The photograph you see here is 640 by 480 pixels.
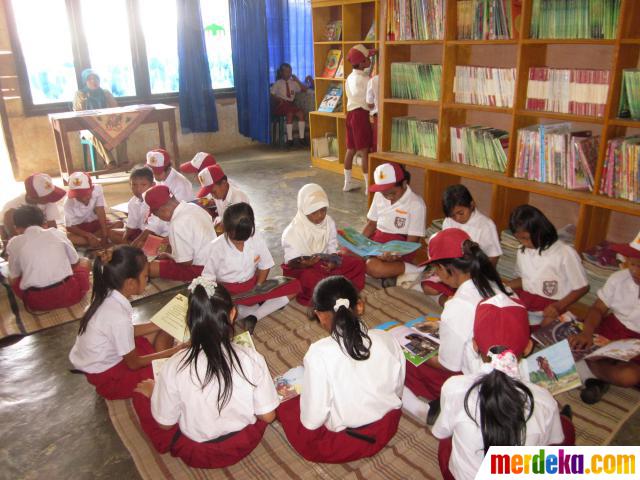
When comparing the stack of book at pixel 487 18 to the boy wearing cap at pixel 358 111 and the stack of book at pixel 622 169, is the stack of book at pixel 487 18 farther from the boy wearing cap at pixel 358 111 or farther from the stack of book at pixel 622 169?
the boy wearing cap at pixel 358 111

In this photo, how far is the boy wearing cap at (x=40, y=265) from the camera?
3146 millimetres

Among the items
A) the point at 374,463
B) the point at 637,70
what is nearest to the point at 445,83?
the point at 637,70

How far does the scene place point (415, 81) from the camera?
398 cm

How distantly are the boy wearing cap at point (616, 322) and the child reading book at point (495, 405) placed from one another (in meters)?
0.63

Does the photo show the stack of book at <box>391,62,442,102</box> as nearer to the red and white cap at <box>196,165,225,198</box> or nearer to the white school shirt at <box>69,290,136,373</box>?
the red and white cap at <box>196,165,225,198</box>

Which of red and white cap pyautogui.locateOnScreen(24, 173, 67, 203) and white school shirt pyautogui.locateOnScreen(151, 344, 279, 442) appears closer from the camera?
white school shirt pyautogui.locateOnScreen(151, 344, 279, 442)

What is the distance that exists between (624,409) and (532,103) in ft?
6.25

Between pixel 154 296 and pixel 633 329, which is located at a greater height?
pixel 633 329

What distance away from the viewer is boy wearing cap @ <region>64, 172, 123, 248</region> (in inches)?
166

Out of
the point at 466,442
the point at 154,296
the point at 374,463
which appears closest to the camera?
the point at 466,442

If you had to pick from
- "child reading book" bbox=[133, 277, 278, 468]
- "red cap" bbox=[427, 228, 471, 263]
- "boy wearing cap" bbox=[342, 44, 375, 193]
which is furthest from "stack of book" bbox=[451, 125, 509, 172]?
"child reading book" bbox=[133, 277, 278, 468]

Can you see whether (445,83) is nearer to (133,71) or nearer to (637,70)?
(637,70)

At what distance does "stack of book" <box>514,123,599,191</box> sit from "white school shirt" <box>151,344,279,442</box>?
2334 millimetres

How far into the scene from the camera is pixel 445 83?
3.70 m
